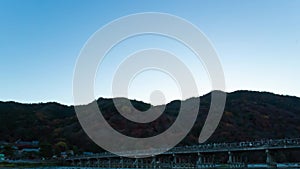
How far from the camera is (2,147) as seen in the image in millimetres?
90562

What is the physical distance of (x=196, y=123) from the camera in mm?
96500

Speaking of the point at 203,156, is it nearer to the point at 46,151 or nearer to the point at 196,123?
the point at 46,151

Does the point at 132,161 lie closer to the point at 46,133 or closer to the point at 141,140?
the point at 141,140

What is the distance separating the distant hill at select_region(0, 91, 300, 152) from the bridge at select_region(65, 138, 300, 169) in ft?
66.0

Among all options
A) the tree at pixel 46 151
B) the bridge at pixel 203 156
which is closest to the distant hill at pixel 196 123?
the tree at pixel 46 151

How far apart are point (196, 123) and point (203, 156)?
43179 mm

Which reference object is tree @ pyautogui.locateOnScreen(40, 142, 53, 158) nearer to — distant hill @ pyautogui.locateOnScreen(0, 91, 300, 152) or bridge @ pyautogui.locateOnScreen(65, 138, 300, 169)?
bridge @ pyautogui.locateOnScreen(65, 138, 300, 169)

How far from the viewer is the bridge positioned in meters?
42.2

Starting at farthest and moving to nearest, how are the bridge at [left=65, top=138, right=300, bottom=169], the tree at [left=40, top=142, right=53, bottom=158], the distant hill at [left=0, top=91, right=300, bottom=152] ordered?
the distant hill at [left=0, top=91, right=300, bottom=152], the tree at [left=40, top=142, right=53, bottom=158], the bridge at [left=65, top=138, right=300, bottom=169]

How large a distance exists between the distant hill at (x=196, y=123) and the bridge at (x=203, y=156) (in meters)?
20.1

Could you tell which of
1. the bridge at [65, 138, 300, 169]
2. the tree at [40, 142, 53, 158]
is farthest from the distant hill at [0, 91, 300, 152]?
the bridge at [65, 138, 300, 169]

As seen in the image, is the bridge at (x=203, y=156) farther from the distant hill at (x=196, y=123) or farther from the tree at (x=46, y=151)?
the distant hill at (x=196, y=123)

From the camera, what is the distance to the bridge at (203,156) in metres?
42.2

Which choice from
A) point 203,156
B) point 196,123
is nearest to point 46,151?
point 196,123
